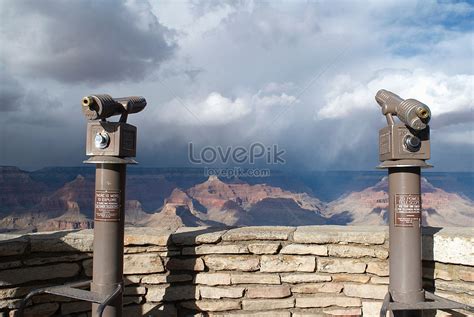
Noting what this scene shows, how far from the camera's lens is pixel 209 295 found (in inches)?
144

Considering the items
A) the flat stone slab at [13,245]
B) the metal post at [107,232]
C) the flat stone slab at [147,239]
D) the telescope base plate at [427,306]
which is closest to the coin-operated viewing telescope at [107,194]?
the metal post at [107,232]

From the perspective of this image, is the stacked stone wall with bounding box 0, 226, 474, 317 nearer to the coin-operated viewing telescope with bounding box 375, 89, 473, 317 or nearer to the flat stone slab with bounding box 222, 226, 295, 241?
the flat stone slab with bounding box 222, 226, 295, 241

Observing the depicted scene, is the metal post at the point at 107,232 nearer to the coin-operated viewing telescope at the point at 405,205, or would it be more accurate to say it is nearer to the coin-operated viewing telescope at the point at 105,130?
the coin-operated viewing telescope at the point at 105,130

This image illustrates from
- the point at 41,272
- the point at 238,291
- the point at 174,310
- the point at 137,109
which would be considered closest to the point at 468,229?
the point at 238,291

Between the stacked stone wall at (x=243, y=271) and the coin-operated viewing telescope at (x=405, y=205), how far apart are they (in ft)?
1.44

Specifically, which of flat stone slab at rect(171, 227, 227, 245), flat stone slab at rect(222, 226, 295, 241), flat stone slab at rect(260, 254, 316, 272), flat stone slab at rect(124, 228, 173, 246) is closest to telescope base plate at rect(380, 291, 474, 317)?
flat stone slab at rect(260, 254, 316, 272)

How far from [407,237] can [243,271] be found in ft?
4.35

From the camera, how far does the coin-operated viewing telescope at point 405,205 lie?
10.0ft

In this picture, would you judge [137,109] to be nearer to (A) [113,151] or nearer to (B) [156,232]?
(A) [113,151]

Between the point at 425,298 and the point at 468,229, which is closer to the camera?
the point at 425,298


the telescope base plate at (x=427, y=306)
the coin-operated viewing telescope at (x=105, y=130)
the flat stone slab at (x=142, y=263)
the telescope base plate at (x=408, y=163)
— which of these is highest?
the coin-operated viewing telescope at (x=105, y=130)

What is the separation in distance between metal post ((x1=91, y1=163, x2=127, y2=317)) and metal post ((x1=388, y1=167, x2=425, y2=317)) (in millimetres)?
1953

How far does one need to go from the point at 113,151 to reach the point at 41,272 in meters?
1.17

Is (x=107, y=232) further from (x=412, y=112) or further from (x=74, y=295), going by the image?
(x=412, y=112)
